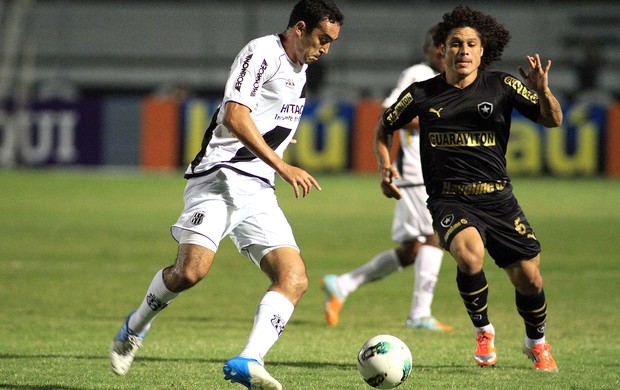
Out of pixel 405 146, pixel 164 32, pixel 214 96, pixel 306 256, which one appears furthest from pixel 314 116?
pixel 405 146

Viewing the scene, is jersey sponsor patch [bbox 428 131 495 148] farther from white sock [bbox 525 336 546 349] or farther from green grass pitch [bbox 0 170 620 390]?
green grass pitch [bbox 0 170 620 390]

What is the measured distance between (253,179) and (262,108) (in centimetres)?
41

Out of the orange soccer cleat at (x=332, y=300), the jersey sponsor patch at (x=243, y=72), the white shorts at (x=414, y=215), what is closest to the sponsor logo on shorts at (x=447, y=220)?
the jersey sponsor patch at (x=243, y=72)

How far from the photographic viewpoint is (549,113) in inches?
250

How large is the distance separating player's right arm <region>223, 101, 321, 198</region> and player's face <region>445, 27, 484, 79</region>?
Result: 136 cm

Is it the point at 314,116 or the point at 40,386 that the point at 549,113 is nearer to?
the point at 40,386

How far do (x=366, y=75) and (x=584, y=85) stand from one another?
20.3 feet

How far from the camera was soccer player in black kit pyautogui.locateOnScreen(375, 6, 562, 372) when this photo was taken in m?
6.39

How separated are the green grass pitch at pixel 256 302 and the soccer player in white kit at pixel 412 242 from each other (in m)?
0.22

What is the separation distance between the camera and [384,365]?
5.70m

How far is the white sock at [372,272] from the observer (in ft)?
30.0

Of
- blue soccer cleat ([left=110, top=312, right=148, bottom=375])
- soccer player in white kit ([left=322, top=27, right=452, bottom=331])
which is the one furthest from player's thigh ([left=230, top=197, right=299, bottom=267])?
soccer player in white kit ([left=322, top=27, right=452, bottom=331])

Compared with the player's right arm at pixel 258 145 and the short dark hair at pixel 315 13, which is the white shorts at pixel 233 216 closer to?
the player's right arm at pixel 258 145

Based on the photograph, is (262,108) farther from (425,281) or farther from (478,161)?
(425,281)
